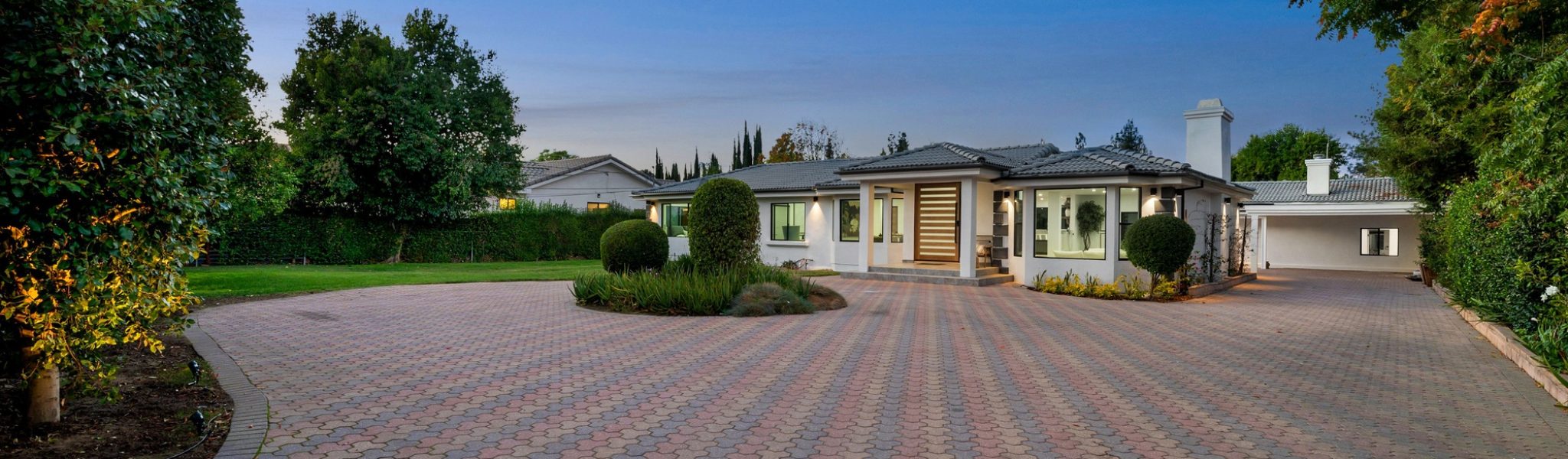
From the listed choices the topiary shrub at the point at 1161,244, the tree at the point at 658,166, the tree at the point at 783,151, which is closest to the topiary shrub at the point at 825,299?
the topiary shrub at the point at 1161,244

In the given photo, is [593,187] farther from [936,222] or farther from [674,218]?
[936,222]

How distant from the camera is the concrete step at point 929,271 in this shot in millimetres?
17391

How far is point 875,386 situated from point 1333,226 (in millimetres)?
29449

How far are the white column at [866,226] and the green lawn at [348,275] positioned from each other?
265 inches

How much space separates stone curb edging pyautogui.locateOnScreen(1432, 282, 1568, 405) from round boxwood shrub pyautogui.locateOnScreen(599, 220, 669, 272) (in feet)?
39.6

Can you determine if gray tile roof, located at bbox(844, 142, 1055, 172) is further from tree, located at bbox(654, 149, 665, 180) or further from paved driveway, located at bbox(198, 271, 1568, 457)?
tree, located at bbox(654, 149, 665, 180)

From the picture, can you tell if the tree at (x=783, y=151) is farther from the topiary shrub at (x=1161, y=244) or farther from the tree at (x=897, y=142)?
the topiary shrub at (x=1161, y=244)

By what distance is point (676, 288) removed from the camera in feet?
37.7

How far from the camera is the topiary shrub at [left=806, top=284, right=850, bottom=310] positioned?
12.2m

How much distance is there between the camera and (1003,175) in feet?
56.7

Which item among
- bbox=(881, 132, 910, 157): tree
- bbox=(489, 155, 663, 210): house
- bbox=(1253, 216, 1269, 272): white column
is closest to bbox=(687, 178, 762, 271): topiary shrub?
bbox=(489, 155, 663, 210): house

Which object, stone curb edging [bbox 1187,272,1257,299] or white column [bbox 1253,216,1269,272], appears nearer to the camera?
stone curb edging [bbox 1187,272,1257,299]

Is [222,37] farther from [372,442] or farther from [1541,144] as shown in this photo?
[1541,144]

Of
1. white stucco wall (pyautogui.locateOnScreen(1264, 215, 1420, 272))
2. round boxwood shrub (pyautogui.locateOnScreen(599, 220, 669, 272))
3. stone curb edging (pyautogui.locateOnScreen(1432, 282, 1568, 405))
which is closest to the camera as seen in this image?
stone curb edging (pyautogui.locateOnScreen(1432, 282, 1568, 405))
